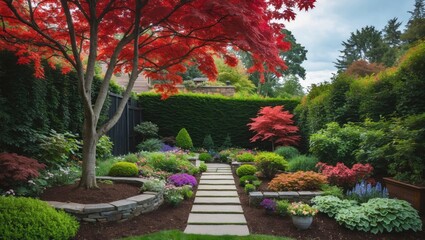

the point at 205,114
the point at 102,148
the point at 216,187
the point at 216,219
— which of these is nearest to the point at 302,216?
the point at 216,219

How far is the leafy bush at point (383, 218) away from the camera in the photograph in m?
4.61

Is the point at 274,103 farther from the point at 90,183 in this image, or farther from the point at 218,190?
the point at 90,183

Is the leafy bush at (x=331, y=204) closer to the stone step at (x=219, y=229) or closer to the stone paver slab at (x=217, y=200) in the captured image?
the stone step at (x=219, y=229)

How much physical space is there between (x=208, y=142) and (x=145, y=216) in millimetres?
9197

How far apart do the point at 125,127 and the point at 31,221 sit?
852 centimetres

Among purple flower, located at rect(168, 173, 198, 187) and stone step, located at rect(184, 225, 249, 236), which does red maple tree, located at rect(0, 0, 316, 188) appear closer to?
stone step, located at rect(184, 225, 249, 236)

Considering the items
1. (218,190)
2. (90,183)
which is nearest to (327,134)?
(218,190)

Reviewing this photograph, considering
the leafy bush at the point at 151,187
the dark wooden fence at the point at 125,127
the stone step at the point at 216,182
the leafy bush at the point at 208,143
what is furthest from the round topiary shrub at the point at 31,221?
the leafy bush at the point at 208,143

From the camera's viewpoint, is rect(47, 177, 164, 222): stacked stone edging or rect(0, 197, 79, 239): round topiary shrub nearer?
rect(0, 197, 79, 239): round topiary shrub

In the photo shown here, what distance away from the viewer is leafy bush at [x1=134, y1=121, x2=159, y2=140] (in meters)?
13.3

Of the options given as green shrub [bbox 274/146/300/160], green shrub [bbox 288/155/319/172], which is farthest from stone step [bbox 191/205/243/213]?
green shrub [bbox 274/146/300/160]

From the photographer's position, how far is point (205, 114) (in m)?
15.1

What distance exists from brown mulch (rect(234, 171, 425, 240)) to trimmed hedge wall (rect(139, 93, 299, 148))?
9.59 meters

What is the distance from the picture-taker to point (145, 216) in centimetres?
527
